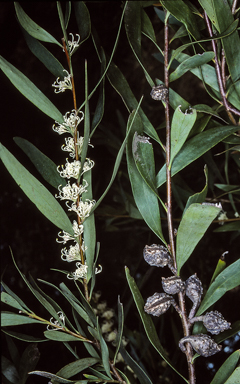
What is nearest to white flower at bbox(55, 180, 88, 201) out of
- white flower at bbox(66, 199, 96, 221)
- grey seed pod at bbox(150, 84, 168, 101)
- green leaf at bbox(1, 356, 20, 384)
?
white flower at bbox(66, 199, 96, 221)

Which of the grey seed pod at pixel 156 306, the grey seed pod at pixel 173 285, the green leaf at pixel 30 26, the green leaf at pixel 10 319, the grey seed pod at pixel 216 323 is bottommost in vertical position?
the green leaf at pixel 10 319

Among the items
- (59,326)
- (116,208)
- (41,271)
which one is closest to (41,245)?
(41,271)

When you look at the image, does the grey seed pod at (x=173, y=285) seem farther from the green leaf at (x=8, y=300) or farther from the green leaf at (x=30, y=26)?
the green leaf at (x=30, y=26)

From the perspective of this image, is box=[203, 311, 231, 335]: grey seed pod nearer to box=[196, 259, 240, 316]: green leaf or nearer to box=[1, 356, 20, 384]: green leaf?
box=[196, 259, 240, 316]: green leaf

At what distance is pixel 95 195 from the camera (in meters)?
0.66

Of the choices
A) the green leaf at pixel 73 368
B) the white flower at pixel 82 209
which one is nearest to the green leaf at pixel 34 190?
the white flower at pixel 82 209

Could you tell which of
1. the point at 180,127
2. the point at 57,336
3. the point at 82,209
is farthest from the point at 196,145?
the point at 57,336

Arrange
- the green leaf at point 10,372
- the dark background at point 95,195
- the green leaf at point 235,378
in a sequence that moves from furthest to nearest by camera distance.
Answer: the dark background at point 95,195
the green leaf at point 10,372
the green leaf at point 235,378

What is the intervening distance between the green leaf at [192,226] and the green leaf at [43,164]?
14 cm

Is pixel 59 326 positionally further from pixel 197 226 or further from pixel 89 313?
pixel 197 226

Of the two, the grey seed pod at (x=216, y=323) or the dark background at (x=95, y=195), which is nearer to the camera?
the grey seed pod at (x=216, y=323)

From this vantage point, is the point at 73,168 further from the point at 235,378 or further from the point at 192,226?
the point at 235,378

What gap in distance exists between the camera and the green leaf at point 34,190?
299mm

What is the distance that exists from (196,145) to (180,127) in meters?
0.03
